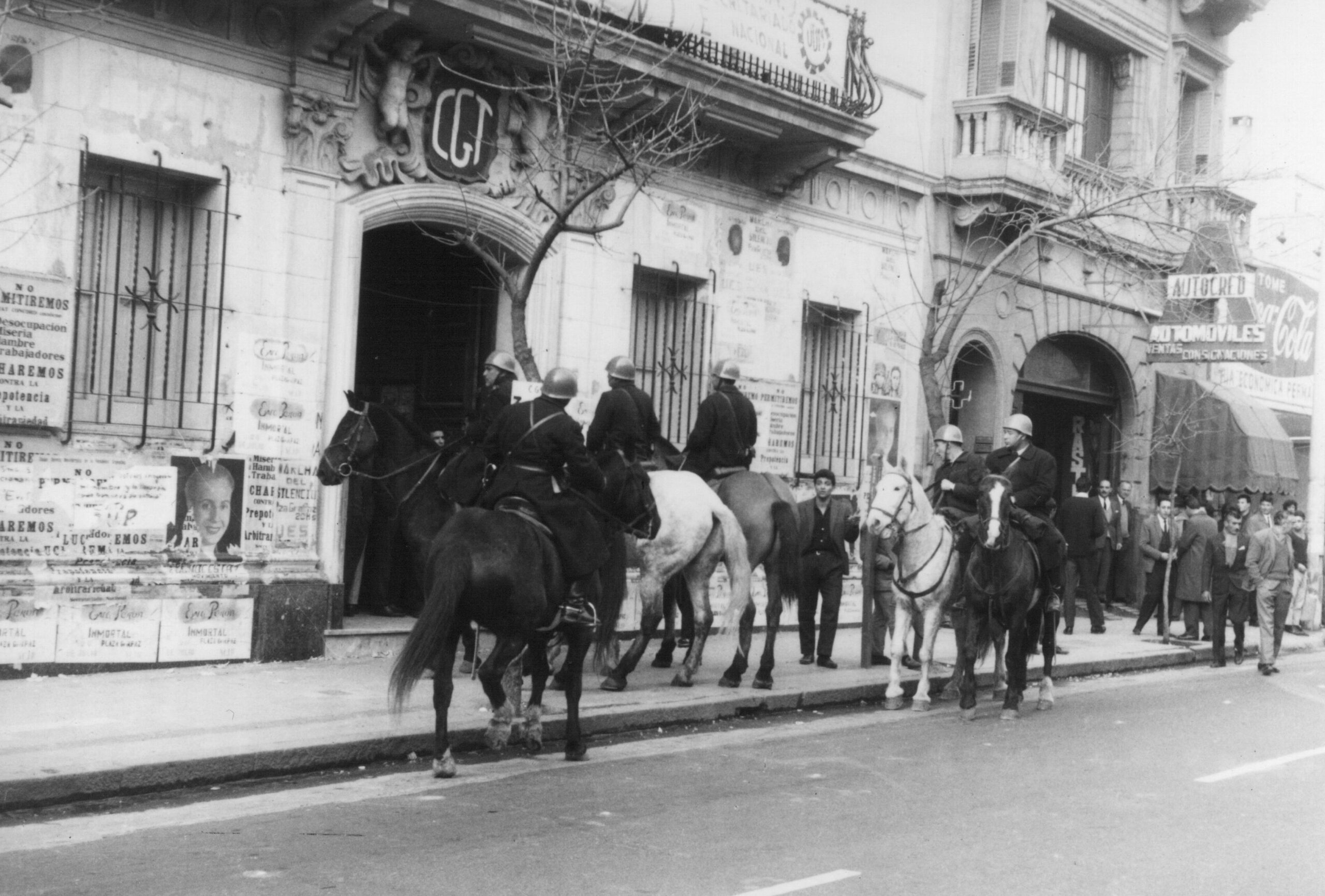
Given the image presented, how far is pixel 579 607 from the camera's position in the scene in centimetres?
918

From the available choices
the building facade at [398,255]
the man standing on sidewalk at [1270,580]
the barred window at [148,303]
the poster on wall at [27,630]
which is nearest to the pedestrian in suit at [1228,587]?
the man standing on sidewalk at [1270,580]


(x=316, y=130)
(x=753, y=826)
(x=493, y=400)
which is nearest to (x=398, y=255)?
(x=316, y=130)

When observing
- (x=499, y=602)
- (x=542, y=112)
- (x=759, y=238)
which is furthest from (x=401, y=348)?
(x=499, y=602)

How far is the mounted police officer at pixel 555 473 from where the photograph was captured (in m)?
9.06

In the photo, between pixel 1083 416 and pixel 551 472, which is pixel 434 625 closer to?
pixel 551 472

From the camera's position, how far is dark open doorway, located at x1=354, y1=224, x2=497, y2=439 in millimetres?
15516

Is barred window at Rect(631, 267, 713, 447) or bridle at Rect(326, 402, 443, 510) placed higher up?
barred window at Rect(631, 267, 713, 447)

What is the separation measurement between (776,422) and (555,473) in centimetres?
862

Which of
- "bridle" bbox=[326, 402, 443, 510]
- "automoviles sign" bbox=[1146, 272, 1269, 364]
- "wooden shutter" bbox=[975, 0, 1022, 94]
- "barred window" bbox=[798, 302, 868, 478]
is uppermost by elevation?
"wooden shutter" bbox=[975, 0, 1022, 94]

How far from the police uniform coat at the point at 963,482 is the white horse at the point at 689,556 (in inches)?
85.0

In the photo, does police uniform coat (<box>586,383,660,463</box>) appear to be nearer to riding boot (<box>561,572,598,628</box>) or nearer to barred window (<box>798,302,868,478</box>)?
riding boot (<box>561,572,598,628</box>)

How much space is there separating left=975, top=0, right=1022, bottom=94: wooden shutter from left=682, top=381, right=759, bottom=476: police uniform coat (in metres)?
10.1

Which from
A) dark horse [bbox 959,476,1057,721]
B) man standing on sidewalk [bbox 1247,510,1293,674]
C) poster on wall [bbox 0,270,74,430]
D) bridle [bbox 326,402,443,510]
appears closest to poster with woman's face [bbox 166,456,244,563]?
poster on wall [bbox 0,270,74,430]

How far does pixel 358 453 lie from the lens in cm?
1090
